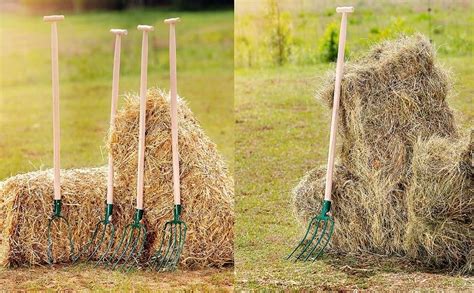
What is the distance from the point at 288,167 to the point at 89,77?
248 inches

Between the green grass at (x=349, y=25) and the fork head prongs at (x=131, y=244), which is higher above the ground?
the green grass at (x=349, y=25)

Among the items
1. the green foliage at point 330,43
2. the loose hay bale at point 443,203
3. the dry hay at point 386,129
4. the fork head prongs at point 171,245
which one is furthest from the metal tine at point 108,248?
the green foliage at point 330,43

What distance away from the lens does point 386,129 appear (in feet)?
19.8

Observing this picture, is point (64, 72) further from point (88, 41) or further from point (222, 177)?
point (222, 177)

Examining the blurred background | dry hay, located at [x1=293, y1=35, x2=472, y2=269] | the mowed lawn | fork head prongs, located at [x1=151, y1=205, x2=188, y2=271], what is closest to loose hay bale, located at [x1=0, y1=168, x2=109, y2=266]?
fork head prongs, located at [x1=151, y1=205, x2=188, y2=271]

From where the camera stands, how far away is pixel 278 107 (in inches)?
390

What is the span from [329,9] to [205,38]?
14.4ft

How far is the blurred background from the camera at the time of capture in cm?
1124

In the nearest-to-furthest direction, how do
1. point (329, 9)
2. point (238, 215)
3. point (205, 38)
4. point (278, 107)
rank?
point (238, 215), point (278, 107), point (329, 9), point (205, 38)

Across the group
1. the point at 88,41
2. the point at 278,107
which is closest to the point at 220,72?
the point at 88,41

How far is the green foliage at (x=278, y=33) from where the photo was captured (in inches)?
439

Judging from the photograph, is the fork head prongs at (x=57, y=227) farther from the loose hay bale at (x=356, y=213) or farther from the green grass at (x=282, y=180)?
the loose hay bale at (x=356, y=213)

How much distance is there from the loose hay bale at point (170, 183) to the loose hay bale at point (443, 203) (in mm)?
1341

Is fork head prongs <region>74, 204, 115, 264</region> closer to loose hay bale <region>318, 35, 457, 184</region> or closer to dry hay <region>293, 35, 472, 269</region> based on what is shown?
dry hay <region>293, 35, 472, 269</region>
